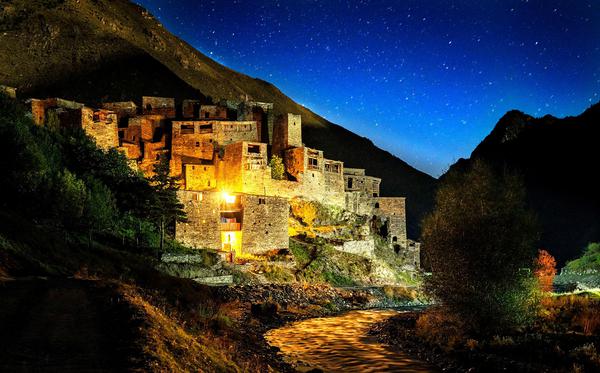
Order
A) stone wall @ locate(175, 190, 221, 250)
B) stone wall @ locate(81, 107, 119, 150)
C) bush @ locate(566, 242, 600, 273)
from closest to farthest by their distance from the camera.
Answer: stone wall @ locate(175, 190, 221, 250)
stone wall @ locate(81, 107, 119, 150)
bush @ locate(566, 242, 600, 273)

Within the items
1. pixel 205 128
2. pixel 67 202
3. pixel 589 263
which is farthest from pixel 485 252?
pixel 589 263

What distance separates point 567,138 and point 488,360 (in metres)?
91.7

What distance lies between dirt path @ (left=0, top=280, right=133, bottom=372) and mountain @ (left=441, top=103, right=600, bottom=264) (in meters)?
71.7

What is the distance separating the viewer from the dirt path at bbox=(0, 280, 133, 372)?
8523 mm

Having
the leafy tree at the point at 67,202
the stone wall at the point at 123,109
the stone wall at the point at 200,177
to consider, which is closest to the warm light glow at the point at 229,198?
the stone wall at the point at 200,177

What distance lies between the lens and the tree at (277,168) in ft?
179

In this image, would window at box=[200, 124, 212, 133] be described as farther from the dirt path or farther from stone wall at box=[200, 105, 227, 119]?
the dirt path

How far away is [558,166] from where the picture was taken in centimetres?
9194

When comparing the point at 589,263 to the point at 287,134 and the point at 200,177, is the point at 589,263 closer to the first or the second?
the point at 287,134

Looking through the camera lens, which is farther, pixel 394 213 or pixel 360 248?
pixel 394 213

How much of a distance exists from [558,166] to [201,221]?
7838cm

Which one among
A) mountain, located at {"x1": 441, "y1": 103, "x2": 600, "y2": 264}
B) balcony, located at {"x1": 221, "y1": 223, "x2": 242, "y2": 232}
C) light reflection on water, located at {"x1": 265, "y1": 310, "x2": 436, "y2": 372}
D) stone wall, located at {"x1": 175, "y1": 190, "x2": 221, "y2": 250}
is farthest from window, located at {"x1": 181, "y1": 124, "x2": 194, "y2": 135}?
mountain, located at {"x1": 441, "y1": 103, "x2": 600, "y2": 264}

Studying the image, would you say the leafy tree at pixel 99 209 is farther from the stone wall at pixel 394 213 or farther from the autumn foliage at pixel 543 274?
the stone wall at pixel 394 213

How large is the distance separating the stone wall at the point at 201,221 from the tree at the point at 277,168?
47.7 ft
